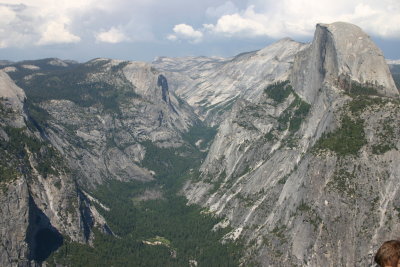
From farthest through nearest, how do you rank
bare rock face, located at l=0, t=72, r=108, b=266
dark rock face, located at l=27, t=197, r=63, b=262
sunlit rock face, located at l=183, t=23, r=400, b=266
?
dark rock face, located at l=27, t=197, r=63, b=262 → bare rock face, located at l=0, t=72, r=108, b=266 → sunlit rock face, located at l=183, t=23, r=400, b=266

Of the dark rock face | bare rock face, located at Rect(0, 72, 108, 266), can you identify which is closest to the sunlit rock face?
bare rock face, located at Rect(0, 72, 108, 266)

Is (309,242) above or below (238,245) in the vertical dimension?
above

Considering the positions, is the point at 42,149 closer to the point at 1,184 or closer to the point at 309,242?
the point at 1,184

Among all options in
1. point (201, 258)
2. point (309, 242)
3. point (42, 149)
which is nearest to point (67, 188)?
point (42, 149)

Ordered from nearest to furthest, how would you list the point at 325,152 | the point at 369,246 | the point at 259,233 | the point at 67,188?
the point at 369,246 → the point at 325,152 → the point at 259,233 → the point at 67,188

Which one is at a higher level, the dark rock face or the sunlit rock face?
the sunlit rock face

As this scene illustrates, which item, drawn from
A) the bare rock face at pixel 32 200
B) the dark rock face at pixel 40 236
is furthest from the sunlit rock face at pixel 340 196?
the dark rock face at pixel 40 236

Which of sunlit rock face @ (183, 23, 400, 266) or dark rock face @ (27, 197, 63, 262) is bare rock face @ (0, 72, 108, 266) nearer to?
dark rock face @ (27, 197, 63, 262)

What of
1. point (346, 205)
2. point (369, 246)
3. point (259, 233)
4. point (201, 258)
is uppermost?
point (346, 205)

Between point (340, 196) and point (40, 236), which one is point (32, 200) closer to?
point (40, 236)

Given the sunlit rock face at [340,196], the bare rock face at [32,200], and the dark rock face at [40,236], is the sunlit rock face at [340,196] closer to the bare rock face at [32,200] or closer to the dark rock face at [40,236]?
the bare rock face at [32,200]

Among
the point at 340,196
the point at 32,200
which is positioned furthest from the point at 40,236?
the point at 340,196
